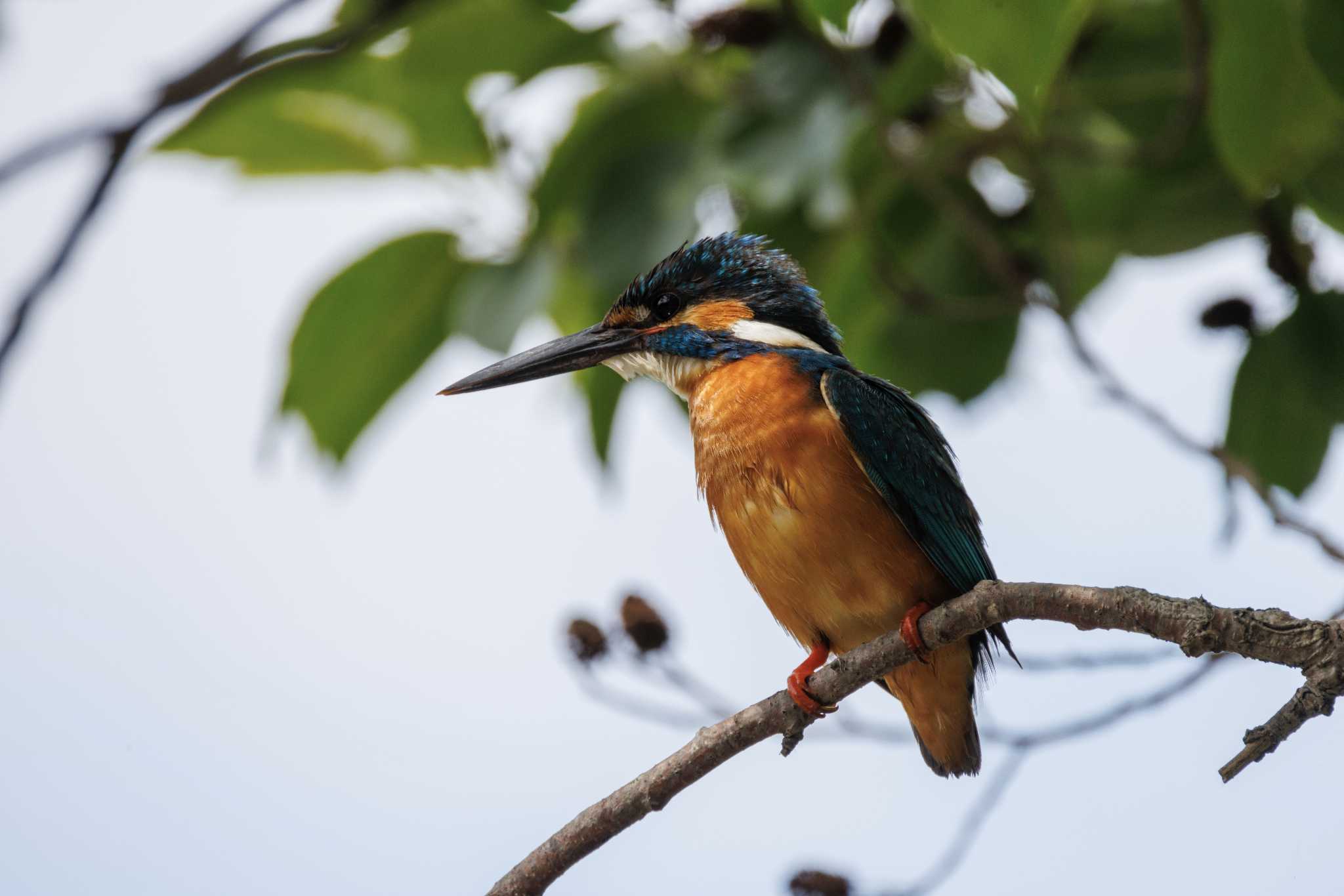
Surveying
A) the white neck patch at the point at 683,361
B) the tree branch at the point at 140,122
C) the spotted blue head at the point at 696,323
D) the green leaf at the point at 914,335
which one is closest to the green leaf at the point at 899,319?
the green leaf at the point at 914,335

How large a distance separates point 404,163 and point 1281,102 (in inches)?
65.0

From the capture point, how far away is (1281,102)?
6.67 ft

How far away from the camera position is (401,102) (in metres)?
2.65

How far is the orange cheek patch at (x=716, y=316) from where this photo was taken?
2699mm

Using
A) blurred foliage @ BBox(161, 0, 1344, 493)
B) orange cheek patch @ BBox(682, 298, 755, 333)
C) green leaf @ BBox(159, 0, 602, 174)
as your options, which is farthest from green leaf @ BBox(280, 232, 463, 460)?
orange cheek patch @ BBox(682, 298, 755, 333)

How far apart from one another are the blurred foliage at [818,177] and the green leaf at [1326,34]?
10.3 inches

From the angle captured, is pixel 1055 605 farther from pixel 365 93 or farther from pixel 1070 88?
pixel 365 93

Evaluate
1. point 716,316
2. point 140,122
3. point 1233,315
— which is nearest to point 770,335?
point 716,316

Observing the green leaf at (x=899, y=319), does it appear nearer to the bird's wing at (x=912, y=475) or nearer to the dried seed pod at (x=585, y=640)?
the bird's wing at (x=912, y=475)

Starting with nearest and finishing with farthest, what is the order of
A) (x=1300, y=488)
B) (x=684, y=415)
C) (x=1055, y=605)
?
(x=1055, y=605)
(x=1300, y=488)
(x=684, y=415)

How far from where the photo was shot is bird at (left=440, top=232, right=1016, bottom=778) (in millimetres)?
2209

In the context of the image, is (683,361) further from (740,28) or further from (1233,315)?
(1233,315)

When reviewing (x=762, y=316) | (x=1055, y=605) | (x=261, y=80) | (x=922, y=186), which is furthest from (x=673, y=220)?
(x=261, y=80)

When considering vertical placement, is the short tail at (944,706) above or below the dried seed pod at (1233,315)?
below
